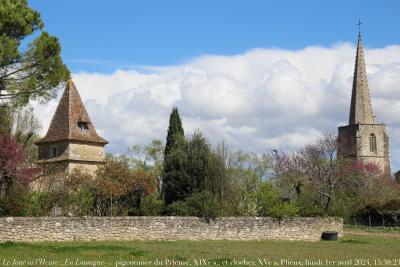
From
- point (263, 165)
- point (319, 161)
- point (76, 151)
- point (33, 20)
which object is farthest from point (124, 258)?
point (263, 165)

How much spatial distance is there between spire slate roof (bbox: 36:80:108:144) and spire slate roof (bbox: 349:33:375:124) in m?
62.0

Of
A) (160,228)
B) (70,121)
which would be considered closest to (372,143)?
(70,121)

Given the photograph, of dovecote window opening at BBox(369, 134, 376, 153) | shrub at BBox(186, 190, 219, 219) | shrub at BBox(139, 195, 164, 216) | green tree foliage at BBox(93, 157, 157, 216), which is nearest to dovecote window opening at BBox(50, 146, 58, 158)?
green tree foliage at BBox(93, 157, 157, 216)

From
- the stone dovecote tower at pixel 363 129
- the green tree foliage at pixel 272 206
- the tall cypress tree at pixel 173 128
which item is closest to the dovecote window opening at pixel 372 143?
the stone dovecote tower at pixel 363 129

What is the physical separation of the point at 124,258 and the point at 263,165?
4703 cm

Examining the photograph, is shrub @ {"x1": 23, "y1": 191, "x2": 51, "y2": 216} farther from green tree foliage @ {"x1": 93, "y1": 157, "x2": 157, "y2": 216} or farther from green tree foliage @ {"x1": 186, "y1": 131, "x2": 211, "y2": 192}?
green tree foliage @ {"x1": 186, "y1": 131, "x2": 211, "y2": 192}

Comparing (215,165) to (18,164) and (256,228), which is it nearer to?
(256,228)

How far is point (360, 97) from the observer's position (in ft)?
333

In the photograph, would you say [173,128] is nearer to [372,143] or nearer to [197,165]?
Answer: [197,165]

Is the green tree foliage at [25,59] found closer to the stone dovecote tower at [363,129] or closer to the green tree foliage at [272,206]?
the green tree foliage at [272,206]

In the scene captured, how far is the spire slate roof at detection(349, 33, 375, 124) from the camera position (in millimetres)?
100312

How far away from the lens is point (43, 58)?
1132 inches

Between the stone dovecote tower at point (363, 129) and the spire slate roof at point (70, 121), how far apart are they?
6052 centimetres

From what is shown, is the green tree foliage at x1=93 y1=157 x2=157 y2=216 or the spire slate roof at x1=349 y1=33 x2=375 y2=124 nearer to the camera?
the green tree foliage at x1=93 y1=157 x2=157 y2=216
